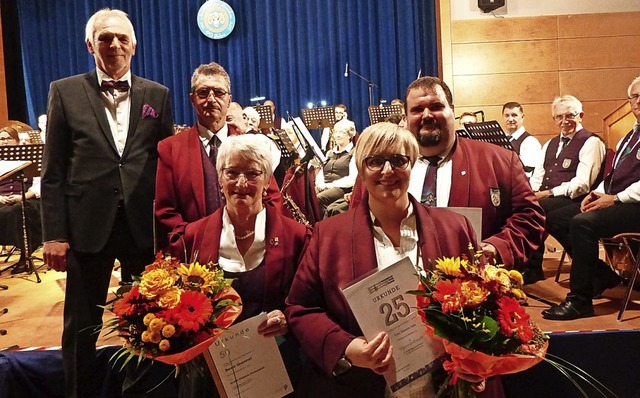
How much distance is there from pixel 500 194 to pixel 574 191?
246 centimetres

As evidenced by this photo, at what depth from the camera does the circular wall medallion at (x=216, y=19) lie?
424 inches

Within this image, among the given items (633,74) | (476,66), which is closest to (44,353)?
(476,66)

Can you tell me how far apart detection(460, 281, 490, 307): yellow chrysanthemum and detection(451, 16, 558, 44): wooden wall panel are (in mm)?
8545

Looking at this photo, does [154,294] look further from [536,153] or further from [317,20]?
[317,20]

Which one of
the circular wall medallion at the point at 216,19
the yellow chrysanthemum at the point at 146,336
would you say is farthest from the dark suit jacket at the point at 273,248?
the circular wall medallion at the point at 216,19

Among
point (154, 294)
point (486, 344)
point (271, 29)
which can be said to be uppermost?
point (271, 29)

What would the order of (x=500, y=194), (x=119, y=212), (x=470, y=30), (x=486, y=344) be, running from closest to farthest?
(x=486, y=344), (x=500, y=194), (x=119, y=212), (x=470, y=30)

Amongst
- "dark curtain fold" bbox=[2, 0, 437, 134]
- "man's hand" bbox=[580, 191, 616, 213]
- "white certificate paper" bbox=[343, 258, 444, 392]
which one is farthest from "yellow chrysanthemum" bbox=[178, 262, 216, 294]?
"dark curtain fold" bbox=[2, 0, 437, 134]

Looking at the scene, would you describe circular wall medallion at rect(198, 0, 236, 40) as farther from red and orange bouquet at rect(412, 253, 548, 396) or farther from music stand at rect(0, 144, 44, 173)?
red and orange bouquet at rect(412, 253, 548, 396)

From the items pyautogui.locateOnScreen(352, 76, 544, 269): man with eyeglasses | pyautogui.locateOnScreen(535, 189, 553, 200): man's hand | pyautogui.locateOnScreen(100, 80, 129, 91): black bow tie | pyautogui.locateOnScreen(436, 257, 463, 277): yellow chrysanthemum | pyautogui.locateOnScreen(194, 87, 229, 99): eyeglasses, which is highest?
pyautogui.locateOnScreen(100, 80, 129, 91): black bow tie

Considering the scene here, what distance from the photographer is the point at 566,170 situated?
15.7ft

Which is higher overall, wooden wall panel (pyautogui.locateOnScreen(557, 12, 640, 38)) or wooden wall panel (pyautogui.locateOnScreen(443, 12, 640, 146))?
wooden wall panel (pyautogui.locateOnScreen(557, 12, 640, 38))

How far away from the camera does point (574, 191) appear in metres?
4.49

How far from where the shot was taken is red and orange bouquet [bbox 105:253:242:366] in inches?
59.6
